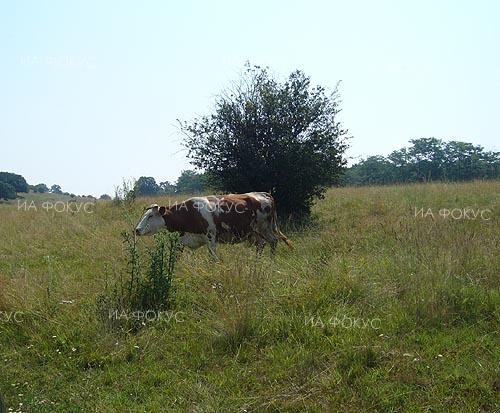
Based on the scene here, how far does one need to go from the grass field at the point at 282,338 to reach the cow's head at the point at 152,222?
1399 mm

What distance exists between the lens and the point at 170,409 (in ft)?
14.4

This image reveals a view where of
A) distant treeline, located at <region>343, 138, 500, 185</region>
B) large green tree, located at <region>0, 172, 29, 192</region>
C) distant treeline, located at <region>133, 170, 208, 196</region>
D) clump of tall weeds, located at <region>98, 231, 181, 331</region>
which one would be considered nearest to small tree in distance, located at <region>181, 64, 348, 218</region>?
distant treeline, located at <region>133, 170, 208, 196</region>

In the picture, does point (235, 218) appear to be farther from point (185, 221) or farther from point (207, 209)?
point (185, 221)

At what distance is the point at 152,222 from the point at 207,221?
1037 millimetres

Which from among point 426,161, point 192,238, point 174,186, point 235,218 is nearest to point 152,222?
point 192,238

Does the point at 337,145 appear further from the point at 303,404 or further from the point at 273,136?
the point at 303,404

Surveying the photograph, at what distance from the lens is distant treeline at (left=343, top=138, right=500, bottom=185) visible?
190ft

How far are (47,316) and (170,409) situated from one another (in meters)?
2.52

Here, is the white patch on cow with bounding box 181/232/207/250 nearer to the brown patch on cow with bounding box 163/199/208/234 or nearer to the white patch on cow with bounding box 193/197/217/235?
the brown patch on cow with bounding box 163/199/208/234

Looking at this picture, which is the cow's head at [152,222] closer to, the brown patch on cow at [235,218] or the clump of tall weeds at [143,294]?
the brown patch on cow at [235,218]

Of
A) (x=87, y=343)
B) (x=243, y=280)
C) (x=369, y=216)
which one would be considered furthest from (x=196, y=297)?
(x=369, y=216)

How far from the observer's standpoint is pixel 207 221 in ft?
32.0

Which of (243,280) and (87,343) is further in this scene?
(243,280)

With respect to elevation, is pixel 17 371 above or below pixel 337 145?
below
